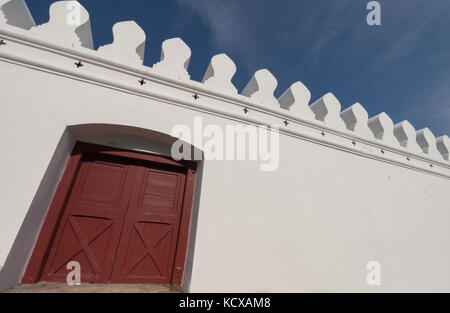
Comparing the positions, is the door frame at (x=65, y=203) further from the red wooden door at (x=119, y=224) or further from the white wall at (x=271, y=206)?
the white wall at (x=271, y=206)

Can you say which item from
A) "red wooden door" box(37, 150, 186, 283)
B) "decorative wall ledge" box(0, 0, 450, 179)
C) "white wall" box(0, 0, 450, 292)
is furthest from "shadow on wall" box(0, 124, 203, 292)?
"decorative wall ledge" box(0, 0, 450, 179)

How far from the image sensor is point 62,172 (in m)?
2.41

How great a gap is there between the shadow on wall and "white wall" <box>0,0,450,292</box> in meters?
0.01

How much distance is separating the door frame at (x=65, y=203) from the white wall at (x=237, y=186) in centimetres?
8

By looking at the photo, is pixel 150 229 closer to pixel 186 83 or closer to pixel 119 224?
pixel 119 224

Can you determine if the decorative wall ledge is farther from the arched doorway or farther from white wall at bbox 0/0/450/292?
the arched doorway

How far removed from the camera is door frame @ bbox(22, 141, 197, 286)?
2.12 meters

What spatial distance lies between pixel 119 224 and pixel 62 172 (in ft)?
3.02

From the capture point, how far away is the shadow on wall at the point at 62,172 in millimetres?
1906

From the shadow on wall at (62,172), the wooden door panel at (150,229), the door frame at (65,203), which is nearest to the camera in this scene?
the shadow on wall at (62,172)

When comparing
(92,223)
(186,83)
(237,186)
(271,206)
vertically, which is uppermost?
(186,83)

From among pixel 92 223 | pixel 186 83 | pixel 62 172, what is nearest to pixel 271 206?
pixel 186 83

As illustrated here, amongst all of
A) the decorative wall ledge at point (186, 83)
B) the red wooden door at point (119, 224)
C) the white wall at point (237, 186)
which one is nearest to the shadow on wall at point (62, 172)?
the white wall at point (237, 186)

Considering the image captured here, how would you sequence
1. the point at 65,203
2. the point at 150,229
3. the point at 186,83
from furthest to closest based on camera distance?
the point at 186,83
the point at 150,229
the point at 65,203
